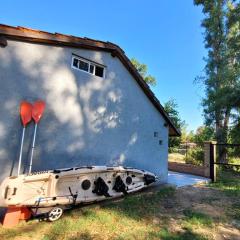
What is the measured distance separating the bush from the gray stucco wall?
21.4ft

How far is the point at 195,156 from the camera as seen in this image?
16.0 meters

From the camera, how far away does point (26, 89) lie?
6371 mm

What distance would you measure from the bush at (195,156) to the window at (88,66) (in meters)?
10.5

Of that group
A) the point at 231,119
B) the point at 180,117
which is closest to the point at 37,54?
the point at 231,119

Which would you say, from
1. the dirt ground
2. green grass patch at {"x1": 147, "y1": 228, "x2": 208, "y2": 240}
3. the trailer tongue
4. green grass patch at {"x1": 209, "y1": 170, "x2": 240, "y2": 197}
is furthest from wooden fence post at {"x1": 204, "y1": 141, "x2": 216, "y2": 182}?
green grass patch at {"x1": 147, "y1": 228, "x2": 208, "y2": 240}

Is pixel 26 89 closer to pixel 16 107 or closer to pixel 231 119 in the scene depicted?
pixel 16 107

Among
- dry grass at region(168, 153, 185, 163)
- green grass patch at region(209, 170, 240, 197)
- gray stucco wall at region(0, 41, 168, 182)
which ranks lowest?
green grass patch at region(209, 170, 240, 197)

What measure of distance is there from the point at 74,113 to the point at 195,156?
37.4 feet

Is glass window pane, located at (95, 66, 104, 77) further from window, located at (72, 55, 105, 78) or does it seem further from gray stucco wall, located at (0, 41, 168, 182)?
gray stucco wall, located at (0, 41, 168, 182)

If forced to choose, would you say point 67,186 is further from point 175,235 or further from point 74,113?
point 175,235

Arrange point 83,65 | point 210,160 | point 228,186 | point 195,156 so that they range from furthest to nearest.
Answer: point 195,156 → point 210,160 → point 228,186 → point 83,65

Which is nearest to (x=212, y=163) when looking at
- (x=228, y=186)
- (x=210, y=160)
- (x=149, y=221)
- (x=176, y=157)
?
(x=210, y=160)

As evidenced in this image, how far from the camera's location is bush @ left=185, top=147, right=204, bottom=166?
15637 mm

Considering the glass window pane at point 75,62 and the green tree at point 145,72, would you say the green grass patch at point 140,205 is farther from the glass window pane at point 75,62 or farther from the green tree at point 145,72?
the green tree at point 145,72
